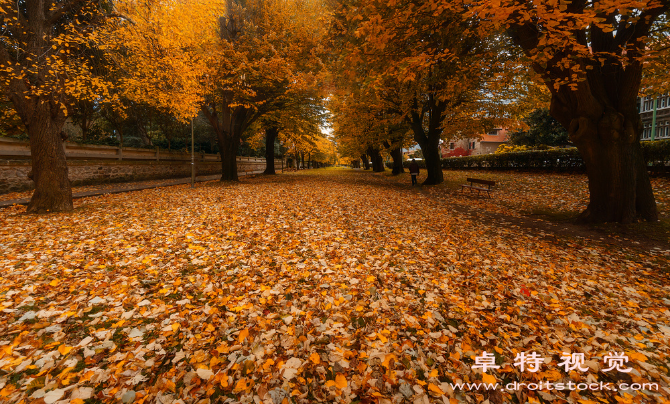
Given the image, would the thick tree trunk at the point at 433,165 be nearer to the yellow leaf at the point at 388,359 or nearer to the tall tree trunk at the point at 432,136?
the tall tree trunk at the point at 432,136

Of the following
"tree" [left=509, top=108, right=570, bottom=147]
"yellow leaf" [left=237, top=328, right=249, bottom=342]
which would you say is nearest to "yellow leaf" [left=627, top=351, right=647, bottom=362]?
"yellow leaf" [left=237, top=328, right=249, bottom=342]

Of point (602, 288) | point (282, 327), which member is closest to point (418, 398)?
point (282, 327)

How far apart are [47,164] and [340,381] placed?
11124mm

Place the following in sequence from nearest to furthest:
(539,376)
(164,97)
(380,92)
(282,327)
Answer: (539,376)
(282,327)
(164,97)
(380,92)

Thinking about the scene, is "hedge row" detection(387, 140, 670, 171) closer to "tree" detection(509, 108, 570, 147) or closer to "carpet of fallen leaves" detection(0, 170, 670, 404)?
"tree" detection(509, 108, 570, 147)

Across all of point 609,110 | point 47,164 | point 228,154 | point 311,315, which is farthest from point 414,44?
point 228,154

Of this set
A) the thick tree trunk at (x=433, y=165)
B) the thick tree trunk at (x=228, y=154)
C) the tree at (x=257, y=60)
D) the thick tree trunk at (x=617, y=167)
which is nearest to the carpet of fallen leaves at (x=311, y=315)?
the thick tree trunk at (x=617, y=167)

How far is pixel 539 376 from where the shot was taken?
2586 millimetres

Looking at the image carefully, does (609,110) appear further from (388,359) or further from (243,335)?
(243,335)

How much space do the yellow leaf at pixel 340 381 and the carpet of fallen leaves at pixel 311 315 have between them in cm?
1

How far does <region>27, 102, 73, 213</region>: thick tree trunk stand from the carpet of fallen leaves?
2.33 meters

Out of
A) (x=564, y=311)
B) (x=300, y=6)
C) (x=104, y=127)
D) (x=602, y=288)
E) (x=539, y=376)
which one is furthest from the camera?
(x=104, y=127)

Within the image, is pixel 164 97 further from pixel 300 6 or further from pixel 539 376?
pixel 539 376

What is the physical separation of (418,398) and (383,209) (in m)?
8.10
